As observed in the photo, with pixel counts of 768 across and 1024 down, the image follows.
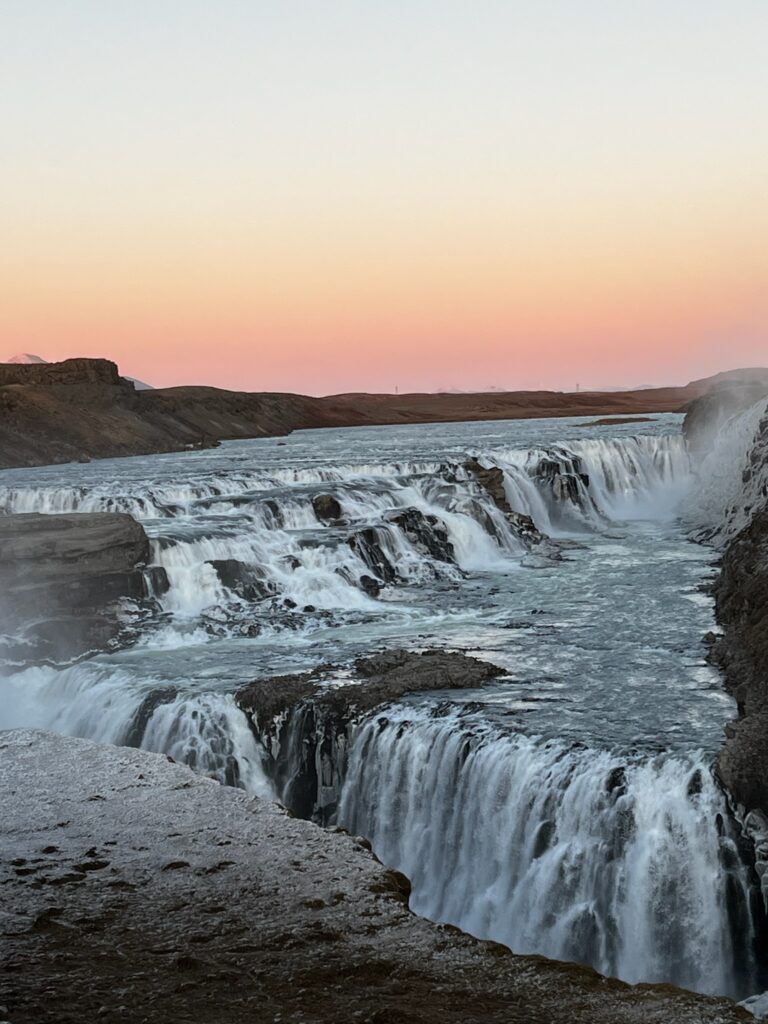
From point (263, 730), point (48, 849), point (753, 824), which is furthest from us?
point (263, 730)

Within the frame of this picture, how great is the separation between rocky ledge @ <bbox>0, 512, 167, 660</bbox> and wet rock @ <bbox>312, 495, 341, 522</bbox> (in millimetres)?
5841

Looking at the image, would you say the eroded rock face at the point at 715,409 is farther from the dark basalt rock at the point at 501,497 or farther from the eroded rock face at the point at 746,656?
the eroded rock face at the point at 746,656

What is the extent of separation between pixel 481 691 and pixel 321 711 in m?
2.11

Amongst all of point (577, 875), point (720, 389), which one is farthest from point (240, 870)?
point (720, 389)

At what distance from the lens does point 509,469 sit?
3362 centimetres

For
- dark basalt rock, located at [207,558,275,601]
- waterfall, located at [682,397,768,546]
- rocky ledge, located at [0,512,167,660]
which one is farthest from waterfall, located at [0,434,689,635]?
waterfall, located at [682,397,768,546]

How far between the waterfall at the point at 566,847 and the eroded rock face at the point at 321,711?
0.46 meters

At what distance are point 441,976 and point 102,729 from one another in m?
8.85

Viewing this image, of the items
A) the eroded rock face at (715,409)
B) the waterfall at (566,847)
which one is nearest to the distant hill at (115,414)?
the eroded rock face at (715,409)

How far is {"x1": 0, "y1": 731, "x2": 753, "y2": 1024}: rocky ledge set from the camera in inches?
259

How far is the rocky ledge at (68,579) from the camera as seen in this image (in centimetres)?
1862

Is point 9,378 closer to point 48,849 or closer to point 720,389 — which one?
point 720,389

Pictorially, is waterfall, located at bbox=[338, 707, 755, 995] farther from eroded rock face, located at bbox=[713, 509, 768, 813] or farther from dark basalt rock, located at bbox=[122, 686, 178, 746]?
dark basalt rock, located at bbox=[122, 686, 178, 746]

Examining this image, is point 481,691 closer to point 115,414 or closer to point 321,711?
point 321,711
